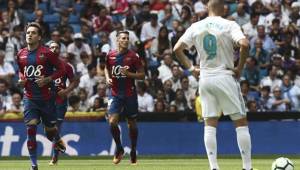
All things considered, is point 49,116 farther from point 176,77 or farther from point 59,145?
point 176,77

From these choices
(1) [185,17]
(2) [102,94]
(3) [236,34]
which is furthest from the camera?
(1) [185,17]

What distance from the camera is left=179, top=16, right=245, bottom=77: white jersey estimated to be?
13734 mm

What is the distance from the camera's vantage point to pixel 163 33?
28.9m

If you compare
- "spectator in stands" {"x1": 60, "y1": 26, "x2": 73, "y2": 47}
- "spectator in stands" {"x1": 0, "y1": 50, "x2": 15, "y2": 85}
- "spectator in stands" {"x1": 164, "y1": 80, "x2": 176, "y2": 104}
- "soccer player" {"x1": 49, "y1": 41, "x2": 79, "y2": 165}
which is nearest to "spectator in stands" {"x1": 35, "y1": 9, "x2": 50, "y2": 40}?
"spectator in stands" {"x1": 60, "y1": 26, "x2": 73, "y2": 47}

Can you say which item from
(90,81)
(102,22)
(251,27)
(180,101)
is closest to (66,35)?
(102,22)

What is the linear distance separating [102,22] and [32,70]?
1357 centimetres

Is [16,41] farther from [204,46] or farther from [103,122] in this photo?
[204,46]

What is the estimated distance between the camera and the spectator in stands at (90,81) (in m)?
27.3

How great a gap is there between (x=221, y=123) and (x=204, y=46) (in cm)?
1142

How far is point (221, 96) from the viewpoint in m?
13.8

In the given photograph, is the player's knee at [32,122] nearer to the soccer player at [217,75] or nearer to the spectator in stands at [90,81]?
the soccer player at [217,75]

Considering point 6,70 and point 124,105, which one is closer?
point 124,105

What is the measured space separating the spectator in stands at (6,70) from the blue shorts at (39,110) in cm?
1052

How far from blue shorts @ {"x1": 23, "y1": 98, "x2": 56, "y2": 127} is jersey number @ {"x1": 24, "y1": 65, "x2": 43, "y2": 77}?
0.45m
